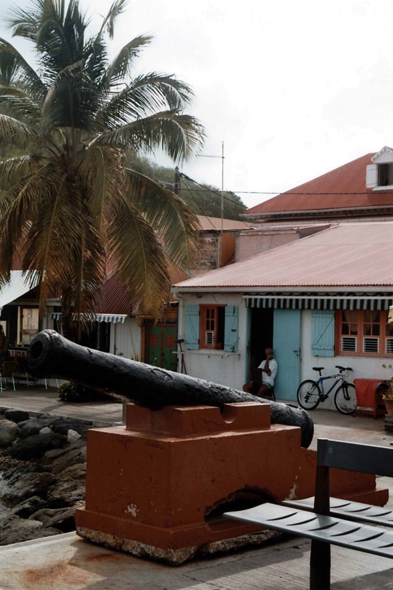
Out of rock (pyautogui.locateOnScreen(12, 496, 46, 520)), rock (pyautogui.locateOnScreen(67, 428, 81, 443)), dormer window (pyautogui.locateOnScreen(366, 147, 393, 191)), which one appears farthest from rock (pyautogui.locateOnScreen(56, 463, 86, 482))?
dormer window (pyautogui.locateOnScreen(366, 147, 393, 191))

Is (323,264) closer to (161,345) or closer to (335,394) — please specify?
(335,394)

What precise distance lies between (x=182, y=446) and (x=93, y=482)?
94 centimetres

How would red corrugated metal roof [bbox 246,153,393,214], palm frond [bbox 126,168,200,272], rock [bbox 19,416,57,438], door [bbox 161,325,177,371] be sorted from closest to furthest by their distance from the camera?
rock [bbox 19,416,57,438]
palm frond [bbox 126,168,200,272]
door [bbox 161,325,177,371]
red corrugated metal roof [bbox 246,153,393,214]

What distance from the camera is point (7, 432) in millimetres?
15945

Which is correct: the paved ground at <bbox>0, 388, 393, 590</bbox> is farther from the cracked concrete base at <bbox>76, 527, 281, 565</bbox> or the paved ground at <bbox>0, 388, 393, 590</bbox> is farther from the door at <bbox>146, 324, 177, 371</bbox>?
the door at <bbox>146, 324, 177, 371</bbox>

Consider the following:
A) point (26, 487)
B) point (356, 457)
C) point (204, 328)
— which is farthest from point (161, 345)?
point (356, 457)

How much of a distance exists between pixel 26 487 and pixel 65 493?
90cm

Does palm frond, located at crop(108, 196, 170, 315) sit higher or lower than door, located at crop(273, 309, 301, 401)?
higher

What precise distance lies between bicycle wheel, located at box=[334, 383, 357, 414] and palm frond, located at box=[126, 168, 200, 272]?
4.15 meters

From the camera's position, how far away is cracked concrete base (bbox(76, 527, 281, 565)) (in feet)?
17.9

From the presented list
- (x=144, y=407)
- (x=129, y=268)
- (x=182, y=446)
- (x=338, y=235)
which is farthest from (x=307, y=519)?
(x=338, y=235)

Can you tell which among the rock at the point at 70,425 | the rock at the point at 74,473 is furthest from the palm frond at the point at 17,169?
the rock at the point at 74,473

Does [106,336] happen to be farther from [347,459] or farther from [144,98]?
[347,459]

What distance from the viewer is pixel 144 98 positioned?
17.6 meters
